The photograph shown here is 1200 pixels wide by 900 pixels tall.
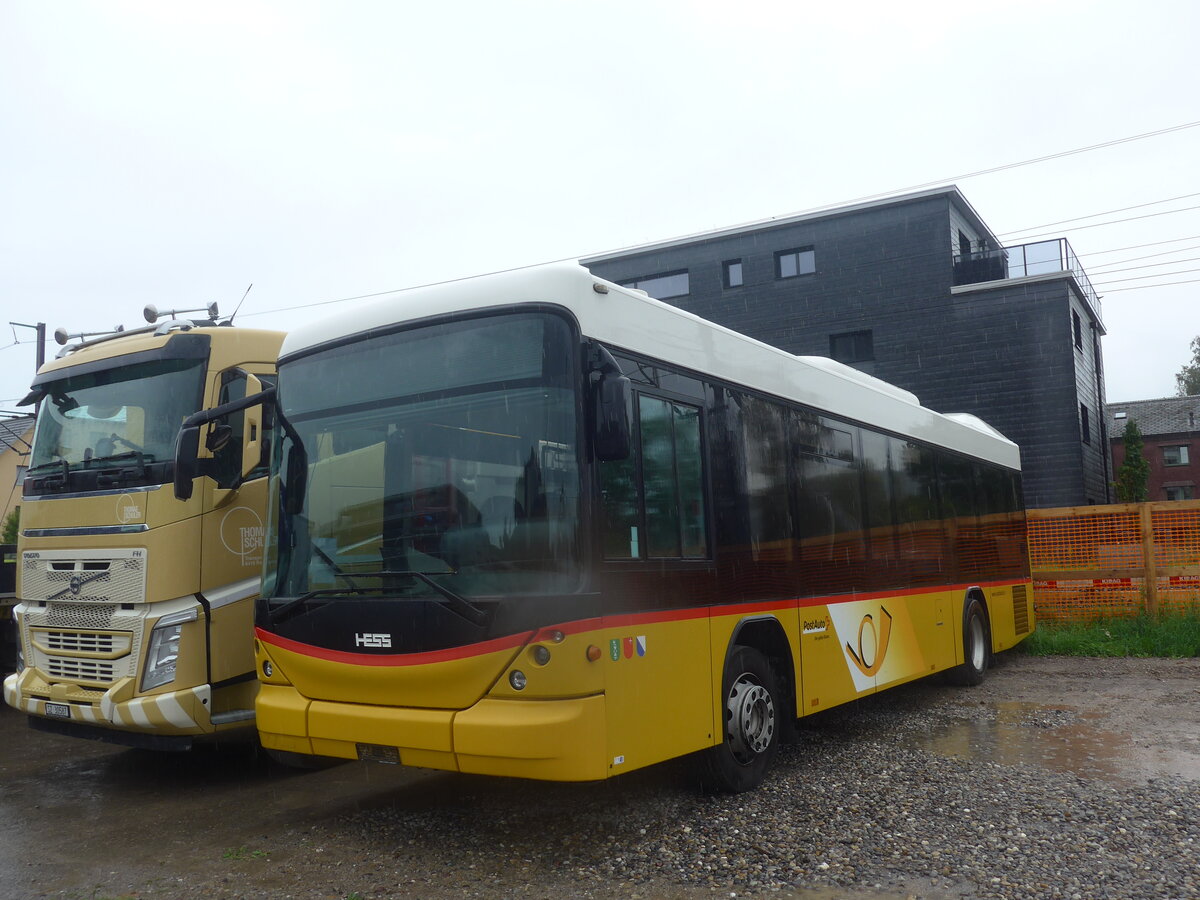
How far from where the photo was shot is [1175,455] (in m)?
62.9

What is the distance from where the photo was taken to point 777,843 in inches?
213

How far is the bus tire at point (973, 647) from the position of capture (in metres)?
11.2

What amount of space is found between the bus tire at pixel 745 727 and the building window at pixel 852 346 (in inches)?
953

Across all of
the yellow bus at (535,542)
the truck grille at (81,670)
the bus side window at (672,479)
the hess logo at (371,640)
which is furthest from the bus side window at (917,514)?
the truck grille at (81,670)

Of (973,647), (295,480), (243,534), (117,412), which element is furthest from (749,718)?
(973,647)

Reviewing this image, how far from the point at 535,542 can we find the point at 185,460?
2611mm

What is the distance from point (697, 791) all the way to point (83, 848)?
362cm

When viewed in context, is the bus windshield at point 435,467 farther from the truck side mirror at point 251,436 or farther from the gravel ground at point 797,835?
the gravel ground at point 797,835

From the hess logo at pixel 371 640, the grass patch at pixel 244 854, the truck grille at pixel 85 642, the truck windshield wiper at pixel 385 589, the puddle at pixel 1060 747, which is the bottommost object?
the puddle at pixel 1060 747

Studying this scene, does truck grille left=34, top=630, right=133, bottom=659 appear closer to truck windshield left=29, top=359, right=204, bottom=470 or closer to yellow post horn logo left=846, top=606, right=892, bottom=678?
truck windshield left=29, top=359, right=204, bottom=470

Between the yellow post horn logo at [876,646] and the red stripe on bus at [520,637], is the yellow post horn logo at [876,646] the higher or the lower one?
the lower one

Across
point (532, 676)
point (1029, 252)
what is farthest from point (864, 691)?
point (1029, 252)

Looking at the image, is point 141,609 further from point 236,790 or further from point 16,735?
point 16,735

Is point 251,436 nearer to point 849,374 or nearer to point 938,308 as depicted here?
point 849,374
